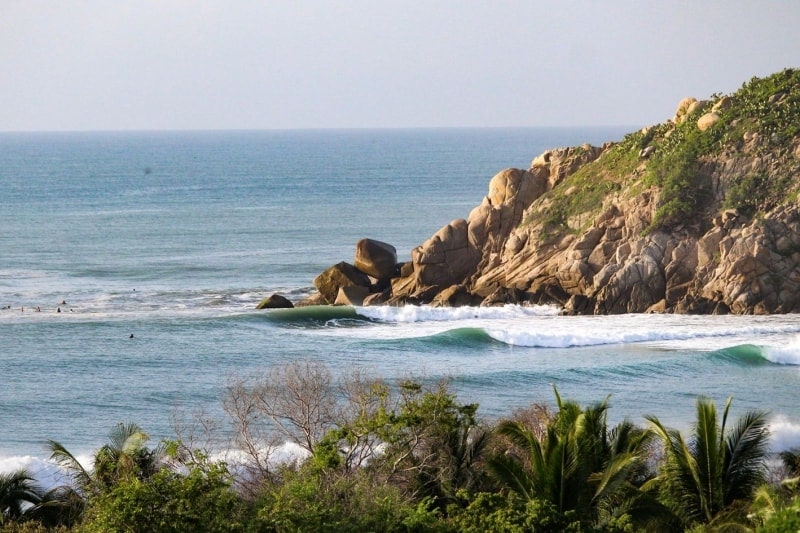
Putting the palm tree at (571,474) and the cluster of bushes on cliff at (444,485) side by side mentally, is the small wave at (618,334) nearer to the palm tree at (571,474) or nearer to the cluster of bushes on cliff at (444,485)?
the cluster of bushes on cliff at (444,485)

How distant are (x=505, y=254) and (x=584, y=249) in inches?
175

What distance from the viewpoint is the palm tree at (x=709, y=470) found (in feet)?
75.6

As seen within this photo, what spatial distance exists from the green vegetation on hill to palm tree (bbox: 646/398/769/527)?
32.8 m

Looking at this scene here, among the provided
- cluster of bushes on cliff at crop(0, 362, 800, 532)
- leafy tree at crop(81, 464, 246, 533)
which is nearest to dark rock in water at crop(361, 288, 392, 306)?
cluster of bushes on cliff at crop(0, 362, 800, 532)

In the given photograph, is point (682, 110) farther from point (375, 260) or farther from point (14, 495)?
point (14, 495)

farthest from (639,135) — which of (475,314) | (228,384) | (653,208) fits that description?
(228,384)

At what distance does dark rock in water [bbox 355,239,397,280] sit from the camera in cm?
6059

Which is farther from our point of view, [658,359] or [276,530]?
[658,359]

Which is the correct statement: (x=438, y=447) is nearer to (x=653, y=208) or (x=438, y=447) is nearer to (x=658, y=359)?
(x=658, y=359)

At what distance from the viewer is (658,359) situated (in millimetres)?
47156

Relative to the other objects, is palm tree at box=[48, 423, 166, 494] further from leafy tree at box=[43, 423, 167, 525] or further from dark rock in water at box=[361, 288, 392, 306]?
dark rock in water at box=[361, 288, 392, 306]

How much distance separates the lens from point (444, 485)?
2414 cm

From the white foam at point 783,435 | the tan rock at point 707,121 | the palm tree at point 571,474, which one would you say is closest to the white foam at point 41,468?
the palm tree at point 571,474

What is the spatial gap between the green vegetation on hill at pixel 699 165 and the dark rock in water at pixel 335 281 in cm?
852
